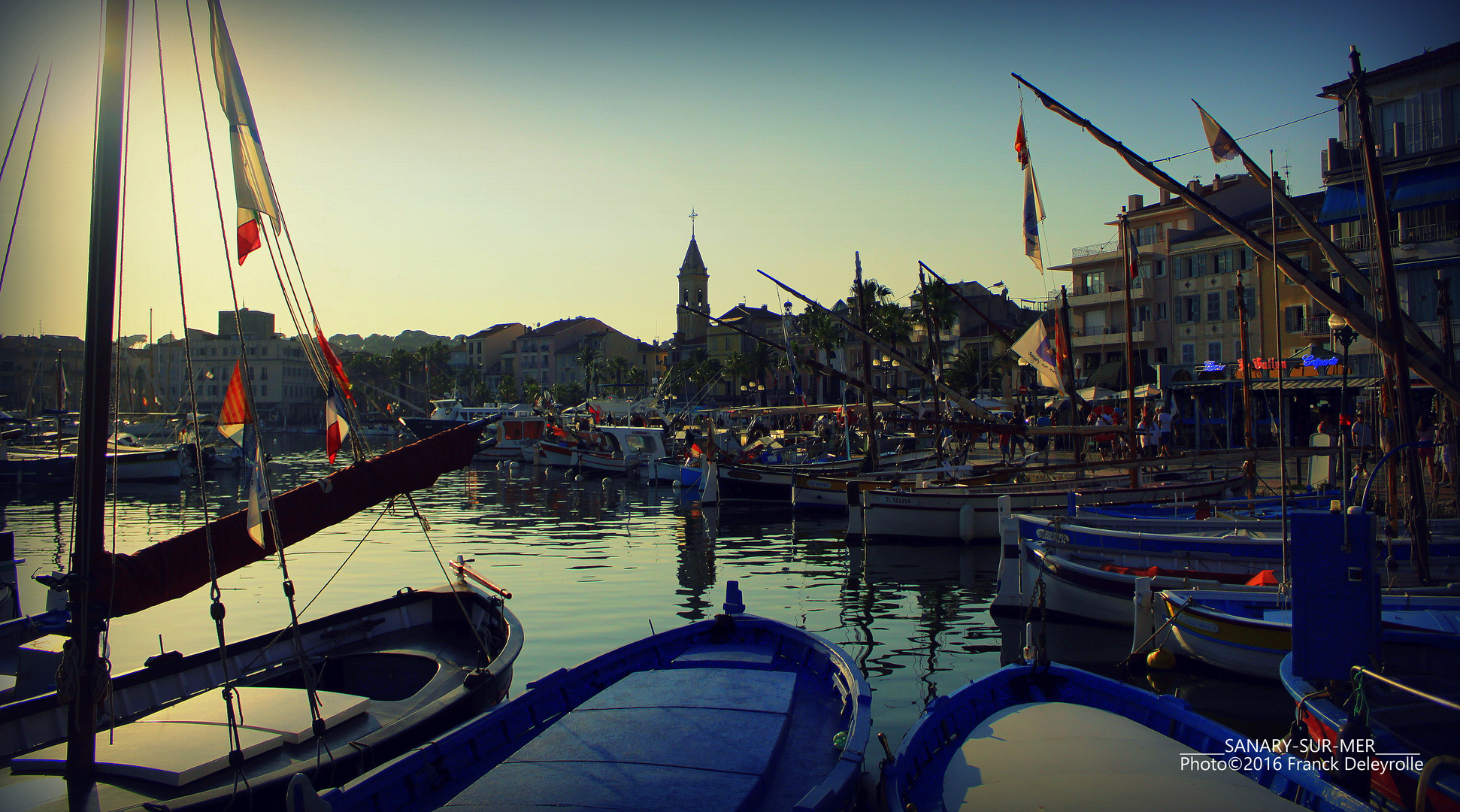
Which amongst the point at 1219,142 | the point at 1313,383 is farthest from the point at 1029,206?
the point at 1313,383

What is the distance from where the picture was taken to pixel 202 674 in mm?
10766

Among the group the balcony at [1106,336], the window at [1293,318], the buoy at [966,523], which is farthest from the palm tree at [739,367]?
the buoy at [966,523]

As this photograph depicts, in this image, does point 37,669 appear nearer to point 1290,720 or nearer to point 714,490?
point 1290,720

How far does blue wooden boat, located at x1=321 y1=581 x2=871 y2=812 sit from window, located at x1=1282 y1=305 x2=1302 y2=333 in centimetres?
5282

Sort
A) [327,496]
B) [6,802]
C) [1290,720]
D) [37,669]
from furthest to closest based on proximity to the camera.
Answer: [1290,720]
[37,669]
[327,496]
[6,802]

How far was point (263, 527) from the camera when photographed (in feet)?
30.0

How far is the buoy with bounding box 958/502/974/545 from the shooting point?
27781 mm

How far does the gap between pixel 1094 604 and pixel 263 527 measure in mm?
14448

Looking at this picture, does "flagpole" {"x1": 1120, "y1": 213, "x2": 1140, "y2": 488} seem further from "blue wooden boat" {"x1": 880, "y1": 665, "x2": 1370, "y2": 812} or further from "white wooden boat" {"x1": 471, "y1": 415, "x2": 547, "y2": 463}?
"white wooden boat" {"x1": 471, "y1": 415, "x2": 547, "y2": 463}

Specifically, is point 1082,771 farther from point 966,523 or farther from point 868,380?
point 868,380

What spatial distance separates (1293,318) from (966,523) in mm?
36438

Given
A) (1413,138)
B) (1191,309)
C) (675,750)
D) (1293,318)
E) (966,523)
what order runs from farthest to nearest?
(1191,309) < (1293,318) < (1413,138) < (966,523) < (675,750)

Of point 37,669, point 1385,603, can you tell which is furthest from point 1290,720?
point 37,669

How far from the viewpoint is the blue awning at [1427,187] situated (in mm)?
33281
